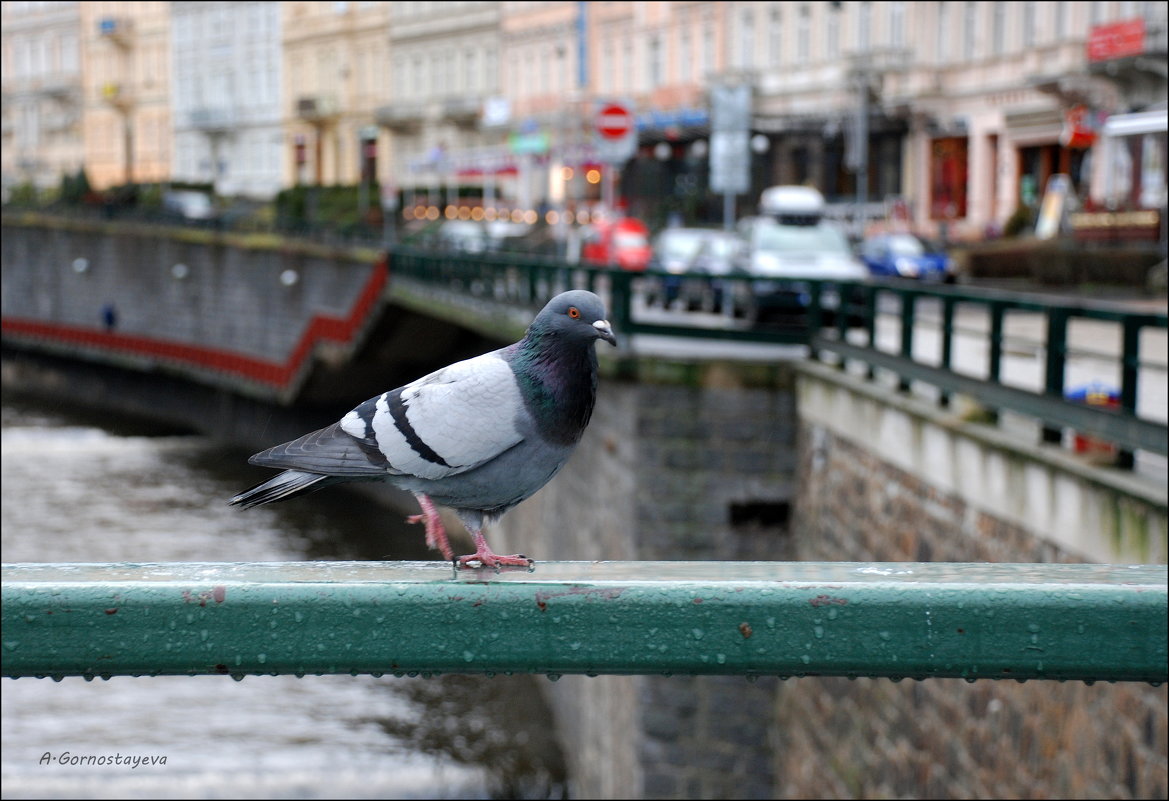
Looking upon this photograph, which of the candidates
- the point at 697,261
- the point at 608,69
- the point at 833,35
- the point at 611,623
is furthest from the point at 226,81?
the point at 697,261

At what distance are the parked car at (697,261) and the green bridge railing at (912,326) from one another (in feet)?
0.19

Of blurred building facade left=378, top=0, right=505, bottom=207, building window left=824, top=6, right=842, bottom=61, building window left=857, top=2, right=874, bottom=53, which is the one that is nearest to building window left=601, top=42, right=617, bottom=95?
building window left=824, top=6, right=842, bottom=61

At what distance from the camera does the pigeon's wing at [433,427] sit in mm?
1842

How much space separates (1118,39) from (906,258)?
42.9 feet

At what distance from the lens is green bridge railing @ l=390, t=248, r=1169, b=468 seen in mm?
7246

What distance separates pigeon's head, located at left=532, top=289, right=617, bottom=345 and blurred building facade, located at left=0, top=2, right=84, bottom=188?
9.91ft

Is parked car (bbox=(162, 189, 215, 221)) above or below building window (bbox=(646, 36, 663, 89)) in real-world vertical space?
below

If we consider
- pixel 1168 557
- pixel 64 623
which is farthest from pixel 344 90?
pixel 1168 557

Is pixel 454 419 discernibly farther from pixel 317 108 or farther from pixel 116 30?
pixel 116 30

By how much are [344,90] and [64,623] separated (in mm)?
2971

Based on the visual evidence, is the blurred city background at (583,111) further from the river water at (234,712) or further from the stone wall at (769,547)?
Answer: the stone wall at (769,547)

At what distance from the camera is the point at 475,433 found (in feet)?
6.35

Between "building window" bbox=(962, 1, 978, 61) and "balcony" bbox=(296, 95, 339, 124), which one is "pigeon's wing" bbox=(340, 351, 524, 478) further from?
"building window" bbox=(962, 1, 978, 61)

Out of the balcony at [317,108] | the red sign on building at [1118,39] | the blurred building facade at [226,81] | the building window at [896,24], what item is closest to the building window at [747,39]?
the building window at [896,24]
